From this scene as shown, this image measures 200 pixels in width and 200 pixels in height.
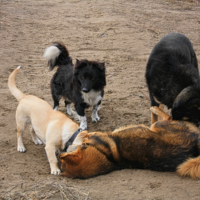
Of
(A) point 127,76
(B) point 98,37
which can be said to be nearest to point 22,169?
(A) point 127,76

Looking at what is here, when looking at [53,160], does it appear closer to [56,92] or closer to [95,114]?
[95,114]

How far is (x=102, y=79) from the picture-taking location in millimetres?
5160

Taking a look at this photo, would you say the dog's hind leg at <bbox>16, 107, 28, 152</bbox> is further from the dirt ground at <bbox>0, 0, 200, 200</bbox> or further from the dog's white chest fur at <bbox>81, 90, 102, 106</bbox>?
the dog's white chest fur at <bbox>81, 90, 102, 106</bbox>

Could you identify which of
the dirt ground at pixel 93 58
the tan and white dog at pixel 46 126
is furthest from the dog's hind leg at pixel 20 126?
the dirt ground at pixel 93 58

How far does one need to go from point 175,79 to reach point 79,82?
192 cm

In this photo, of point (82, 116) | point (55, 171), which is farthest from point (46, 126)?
point (82, 116)

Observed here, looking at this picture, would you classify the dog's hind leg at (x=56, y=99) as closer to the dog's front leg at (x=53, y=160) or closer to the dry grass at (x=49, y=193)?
the dog's front leg at (x=53, y=160)

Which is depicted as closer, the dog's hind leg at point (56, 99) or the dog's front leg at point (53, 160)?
the dog's front leg at point (53, 160)

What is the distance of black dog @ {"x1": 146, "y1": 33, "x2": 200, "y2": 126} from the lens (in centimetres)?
369

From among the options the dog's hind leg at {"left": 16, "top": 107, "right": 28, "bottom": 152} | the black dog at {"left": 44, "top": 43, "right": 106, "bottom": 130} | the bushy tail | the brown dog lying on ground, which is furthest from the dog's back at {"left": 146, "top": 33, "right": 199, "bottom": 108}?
the dog's hind leg at {"left": 16, "top": 107, "right": 28, "bottom": 152}

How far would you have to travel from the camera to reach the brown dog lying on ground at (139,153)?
3059 millimetres

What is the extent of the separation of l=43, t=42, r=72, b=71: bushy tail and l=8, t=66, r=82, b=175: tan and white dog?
115cm

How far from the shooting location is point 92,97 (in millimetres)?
→ 5137

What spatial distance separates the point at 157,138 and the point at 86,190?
42.6 inches
